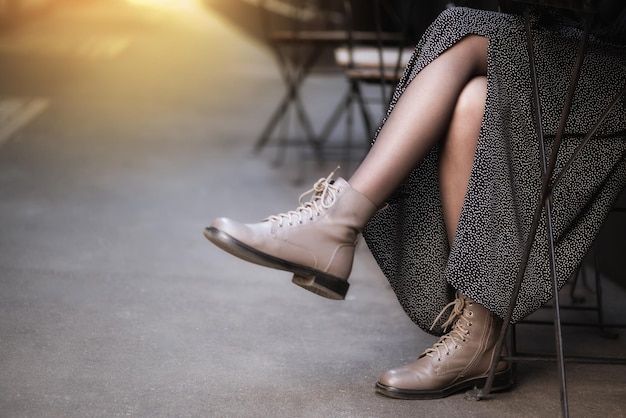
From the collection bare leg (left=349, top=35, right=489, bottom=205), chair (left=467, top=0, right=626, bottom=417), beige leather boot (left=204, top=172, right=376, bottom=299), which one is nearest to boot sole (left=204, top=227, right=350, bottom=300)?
beige leather boot (left=204, top=172, right=376, bottom=299)

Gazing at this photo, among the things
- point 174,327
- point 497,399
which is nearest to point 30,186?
point 174,327

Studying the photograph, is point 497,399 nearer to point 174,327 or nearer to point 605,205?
point 605,205

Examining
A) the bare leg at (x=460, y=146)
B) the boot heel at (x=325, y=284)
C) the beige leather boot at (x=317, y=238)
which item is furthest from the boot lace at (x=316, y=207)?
the bare leg at (x=460, y=146)

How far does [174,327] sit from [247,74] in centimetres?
482

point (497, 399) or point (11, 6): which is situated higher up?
point (497, 399)

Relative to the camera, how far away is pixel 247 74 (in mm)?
6715

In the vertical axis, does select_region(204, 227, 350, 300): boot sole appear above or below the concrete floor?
above

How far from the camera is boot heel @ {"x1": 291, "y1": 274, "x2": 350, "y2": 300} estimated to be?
1667 mm

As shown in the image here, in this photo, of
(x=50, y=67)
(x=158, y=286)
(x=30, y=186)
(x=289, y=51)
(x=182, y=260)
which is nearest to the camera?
(x=158, y=286)

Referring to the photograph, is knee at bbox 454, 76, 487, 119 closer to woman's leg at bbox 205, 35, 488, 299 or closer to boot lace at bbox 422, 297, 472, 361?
woman's leg at bbox 205, 35, 488, 299

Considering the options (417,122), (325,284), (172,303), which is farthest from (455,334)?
(172,303)

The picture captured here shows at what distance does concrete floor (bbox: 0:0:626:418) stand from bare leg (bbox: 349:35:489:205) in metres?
0.39

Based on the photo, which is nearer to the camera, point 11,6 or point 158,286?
point 158,286

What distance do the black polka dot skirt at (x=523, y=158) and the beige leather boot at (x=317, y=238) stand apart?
190 millimetres
